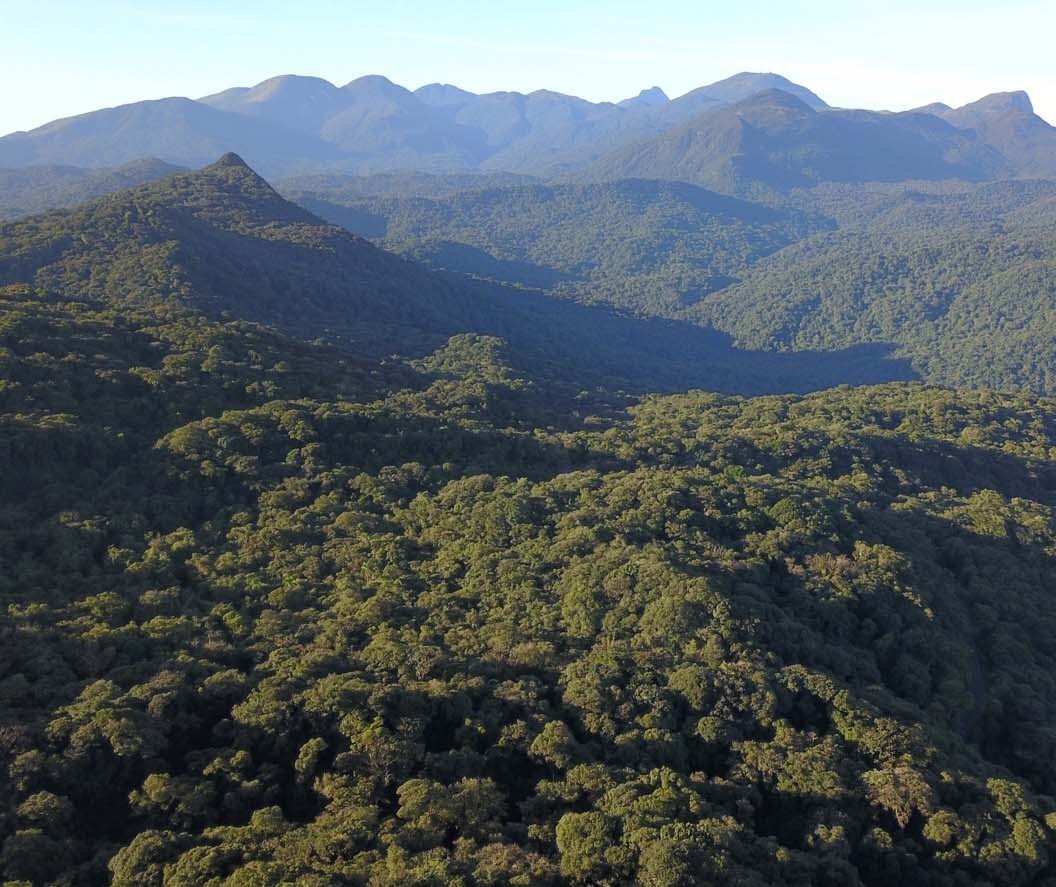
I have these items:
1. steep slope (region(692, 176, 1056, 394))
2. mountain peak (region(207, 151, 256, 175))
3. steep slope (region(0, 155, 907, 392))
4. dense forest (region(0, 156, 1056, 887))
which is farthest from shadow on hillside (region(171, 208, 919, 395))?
mountain peak (region(207, 151, 256, 175))

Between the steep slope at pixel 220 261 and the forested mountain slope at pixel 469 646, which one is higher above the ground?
the steep slope at pixel 220 261

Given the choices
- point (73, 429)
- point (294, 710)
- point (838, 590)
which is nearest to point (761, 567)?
point (838, 590)

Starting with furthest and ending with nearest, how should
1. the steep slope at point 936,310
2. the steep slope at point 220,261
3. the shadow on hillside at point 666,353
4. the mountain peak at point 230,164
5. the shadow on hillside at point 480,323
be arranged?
the steep slope at point 936,310 → the mountain peak at point 230,164 → the shadow on hillside at point 666,353 → the shadow on hillside at point 480,323 → the steep slope at point 220,261

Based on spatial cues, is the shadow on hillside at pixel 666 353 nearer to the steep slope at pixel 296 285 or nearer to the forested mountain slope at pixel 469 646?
the steep slope at pixel 296 285

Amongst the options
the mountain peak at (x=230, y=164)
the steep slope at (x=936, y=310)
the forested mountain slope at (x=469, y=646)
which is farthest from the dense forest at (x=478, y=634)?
the steep slope at (x=936, y=310)

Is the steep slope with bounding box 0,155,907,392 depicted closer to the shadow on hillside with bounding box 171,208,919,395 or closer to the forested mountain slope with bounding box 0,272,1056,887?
the shadow on hillside with bounding box 171,208,919,395

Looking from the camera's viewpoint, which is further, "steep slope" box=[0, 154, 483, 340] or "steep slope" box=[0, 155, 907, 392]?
"steep slope" box=[0, 155, 907, 392]

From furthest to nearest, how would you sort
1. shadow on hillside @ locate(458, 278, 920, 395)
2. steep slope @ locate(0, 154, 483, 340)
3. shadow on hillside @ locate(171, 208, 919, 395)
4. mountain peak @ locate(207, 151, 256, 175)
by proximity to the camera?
1. mountain peak @ locate(207, 151, 256, 175)
2. shadow on hillside @ locate(458, 278, 920, 395)
3. shadow on hillside @ locate(171, 208, 919, 395)
4. steep slope @ locate(0, 154, 483, 340)

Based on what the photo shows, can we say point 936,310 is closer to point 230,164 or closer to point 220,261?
point 230,164

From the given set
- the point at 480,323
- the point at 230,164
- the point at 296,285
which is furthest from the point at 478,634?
the point at 230,164

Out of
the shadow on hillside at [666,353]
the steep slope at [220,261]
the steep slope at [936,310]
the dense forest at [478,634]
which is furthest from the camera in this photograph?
the steep slope at [936,310]
